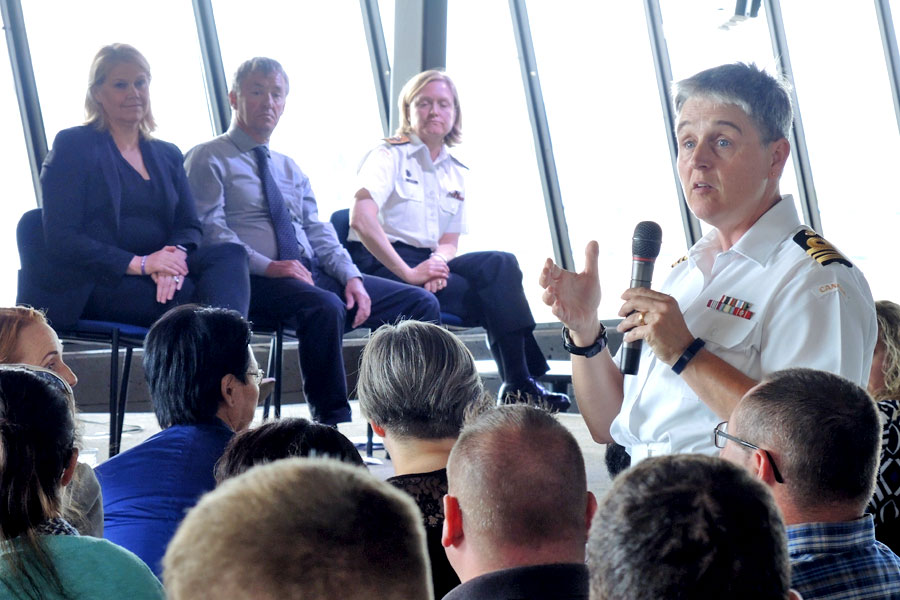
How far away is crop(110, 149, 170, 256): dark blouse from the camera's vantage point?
134 inches

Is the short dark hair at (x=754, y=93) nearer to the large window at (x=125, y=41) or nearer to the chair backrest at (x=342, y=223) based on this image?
the chair backrest at (x=342, y=223)

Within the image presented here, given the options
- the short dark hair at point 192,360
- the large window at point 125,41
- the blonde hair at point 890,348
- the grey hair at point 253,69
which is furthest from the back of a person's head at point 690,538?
the large window at point 125,41

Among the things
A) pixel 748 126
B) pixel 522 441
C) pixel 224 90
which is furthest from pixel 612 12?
pixel 522 441

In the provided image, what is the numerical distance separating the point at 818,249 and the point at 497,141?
18.2 ft

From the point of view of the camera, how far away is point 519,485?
1.19 metres

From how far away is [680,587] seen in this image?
709mm

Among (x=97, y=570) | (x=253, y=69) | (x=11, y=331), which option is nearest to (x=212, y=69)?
(x=253, y=69)

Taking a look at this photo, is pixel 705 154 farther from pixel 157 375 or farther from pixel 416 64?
pixel 416 64

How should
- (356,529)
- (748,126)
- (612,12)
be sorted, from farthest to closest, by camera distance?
1. (612,12)
2. (748,126)
3. (356,529)

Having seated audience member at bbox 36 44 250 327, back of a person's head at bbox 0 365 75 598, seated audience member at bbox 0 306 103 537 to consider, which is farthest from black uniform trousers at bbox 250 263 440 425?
back of a person's head at bbox 0 365 75 598

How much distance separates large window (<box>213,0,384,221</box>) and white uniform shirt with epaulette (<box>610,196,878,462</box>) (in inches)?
195

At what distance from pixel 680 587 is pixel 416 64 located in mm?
5713

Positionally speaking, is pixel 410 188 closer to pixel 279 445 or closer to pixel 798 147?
pixel 279 445

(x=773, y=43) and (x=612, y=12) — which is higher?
(x=612, y=12)
